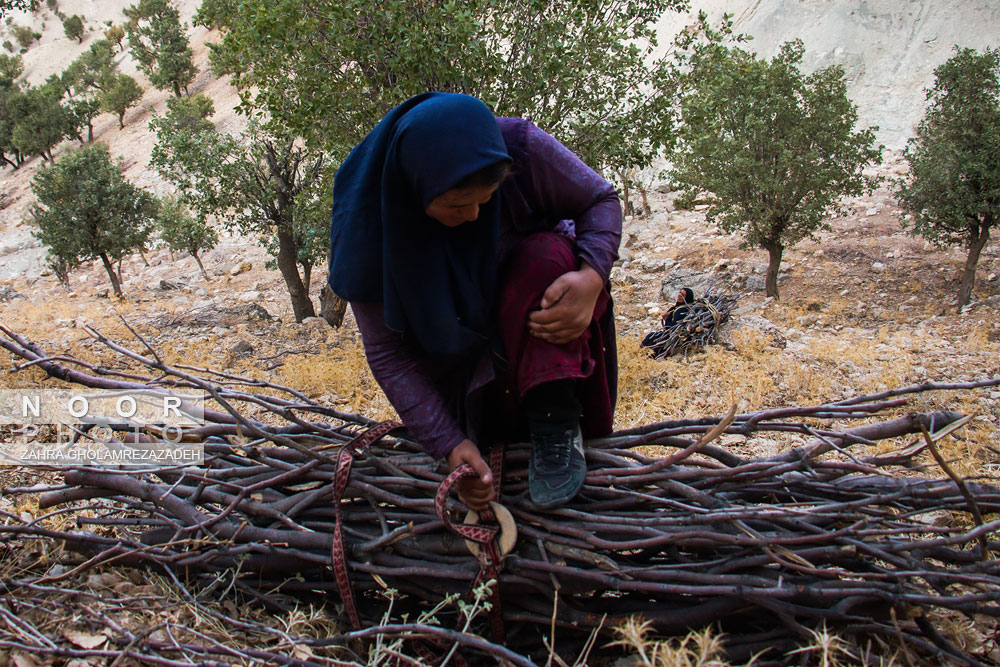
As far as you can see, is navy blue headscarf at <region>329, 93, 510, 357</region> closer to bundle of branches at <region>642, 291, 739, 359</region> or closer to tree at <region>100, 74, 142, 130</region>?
bundle of branches at <region>642, 291, 739, 359</region>

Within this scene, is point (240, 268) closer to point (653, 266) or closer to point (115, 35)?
point (653, 266)

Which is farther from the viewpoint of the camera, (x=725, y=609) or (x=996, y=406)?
(x=996, y=406)

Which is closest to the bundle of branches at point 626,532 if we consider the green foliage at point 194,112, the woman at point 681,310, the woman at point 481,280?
the woman at point 481,280

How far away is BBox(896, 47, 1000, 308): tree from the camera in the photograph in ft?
23.3

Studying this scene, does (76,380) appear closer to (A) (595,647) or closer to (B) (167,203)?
(A) (595,647)

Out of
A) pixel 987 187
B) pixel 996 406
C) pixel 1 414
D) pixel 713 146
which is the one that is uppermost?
pixel 713 146

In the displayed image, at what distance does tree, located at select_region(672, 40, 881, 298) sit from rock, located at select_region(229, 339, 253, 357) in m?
5.86

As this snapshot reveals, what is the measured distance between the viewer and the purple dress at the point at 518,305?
145cm

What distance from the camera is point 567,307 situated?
53.6 inches

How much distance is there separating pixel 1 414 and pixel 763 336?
492 centimetres

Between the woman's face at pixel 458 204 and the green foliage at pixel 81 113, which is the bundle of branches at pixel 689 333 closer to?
the woman's face at pixel 458 204

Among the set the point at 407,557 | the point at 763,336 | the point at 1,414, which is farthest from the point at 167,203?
the point at 407,557

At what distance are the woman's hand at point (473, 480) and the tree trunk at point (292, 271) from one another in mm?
7051

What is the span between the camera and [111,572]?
5.28 feet
